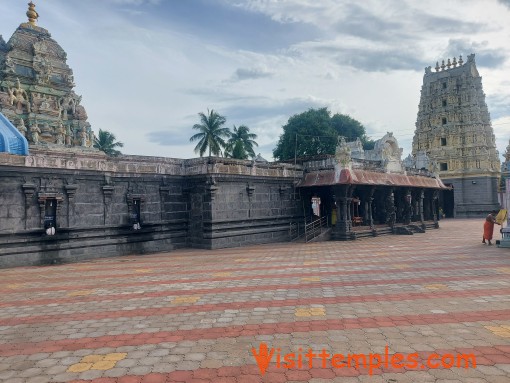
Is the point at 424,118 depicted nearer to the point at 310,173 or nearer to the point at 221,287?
the point at 310,173

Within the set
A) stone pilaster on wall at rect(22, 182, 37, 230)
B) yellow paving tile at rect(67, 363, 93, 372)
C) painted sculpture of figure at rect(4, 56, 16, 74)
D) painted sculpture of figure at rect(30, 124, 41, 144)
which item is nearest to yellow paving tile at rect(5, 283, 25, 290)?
stone pilaster on wall at rect(22, 182, 37, 230)

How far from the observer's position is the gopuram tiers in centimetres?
2566

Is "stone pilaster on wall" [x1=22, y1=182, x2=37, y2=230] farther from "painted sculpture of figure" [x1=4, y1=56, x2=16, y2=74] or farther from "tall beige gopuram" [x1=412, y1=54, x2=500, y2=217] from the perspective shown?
"tall beige gopuram" [x1=412, y1=54, x2=500, y2=217]

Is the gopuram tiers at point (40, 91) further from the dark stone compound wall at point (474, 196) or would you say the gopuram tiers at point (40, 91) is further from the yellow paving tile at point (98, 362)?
the dark stone compound wall at point (474, 196)

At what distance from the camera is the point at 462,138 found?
4406cm

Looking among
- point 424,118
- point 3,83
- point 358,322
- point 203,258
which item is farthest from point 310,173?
point 424,118

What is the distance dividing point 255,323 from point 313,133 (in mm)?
46683

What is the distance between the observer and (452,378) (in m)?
3.92

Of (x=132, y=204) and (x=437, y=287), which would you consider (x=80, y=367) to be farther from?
(x=132, y=204)

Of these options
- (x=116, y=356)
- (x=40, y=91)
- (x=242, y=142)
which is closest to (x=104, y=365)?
(x=116, y=356)

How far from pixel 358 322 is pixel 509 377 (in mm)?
2243

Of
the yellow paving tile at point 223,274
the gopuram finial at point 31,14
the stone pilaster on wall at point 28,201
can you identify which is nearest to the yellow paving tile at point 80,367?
the yellow paving tile at point 223,274

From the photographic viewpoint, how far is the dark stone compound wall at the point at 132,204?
1307cm

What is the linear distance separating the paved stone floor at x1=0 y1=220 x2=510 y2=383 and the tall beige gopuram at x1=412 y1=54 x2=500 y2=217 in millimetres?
37840
